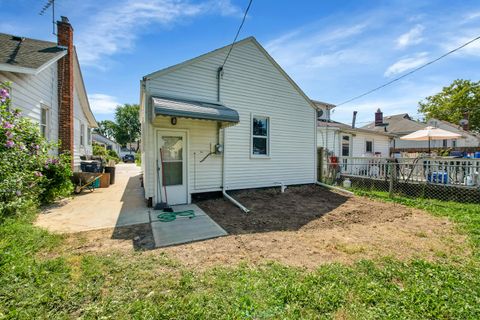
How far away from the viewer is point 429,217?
5.44 metres

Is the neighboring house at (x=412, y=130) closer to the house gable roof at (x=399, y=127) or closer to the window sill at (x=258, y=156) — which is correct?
the house gable roof at (x=399, y=127)

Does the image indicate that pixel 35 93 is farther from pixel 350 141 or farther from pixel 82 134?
pixel 350 141

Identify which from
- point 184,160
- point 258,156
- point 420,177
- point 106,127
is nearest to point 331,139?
point 420,177

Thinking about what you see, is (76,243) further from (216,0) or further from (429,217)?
(429,217)

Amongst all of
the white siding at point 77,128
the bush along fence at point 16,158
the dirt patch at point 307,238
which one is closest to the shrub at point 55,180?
the bush along fence at point 16,158

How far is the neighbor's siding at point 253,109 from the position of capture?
6.77 meters

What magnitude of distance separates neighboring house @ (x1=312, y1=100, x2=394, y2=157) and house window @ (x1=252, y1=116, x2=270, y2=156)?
7.17 meters

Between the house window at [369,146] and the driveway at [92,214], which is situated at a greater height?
the house window at [369,146]

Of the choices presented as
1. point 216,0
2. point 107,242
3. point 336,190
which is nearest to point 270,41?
point 216,0

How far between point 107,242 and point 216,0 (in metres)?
5.99

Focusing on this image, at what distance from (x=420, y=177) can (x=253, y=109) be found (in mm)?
7007

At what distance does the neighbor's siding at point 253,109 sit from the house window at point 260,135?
0.66 ft

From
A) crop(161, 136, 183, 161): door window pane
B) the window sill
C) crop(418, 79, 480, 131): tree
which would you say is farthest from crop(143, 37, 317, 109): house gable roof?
crop(418, 79, 480, 131): tree

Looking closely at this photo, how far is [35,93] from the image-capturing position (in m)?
7.11
